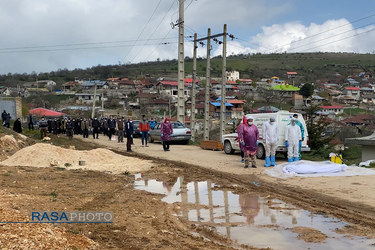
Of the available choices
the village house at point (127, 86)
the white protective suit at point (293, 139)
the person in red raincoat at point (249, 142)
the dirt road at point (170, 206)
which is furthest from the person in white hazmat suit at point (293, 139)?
the village house at point (127, 86)

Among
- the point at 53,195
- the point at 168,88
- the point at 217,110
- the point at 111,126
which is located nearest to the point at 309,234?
the point at 53,195

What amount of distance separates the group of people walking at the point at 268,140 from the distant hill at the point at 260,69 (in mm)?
119345

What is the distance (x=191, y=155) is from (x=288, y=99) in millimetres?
81138

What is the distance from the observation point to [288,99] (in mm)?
96938

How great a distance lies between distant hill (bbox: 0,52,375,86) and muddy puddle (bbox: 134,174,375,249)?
410 ft

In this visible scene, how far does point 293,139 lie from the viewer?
1526cm

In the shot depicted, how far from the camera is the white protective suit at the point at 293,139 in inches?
601

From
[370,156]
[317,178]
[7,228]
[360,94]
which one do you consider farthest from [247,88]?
[7,228]

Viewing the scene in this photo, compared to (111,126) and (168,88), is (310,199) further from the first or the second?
(168,88)

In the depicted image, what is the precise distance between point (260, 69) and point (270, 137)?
470 feet

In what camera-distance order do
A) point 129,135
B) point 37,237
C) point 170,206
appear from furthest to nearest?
point 129,135
point 170,206
point 37,237

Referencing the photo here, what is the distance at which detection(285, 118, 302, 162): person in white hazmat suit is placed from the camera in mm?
15266

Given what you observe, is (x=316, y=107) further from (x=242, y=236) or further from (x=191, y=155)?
(x=242, y=236)

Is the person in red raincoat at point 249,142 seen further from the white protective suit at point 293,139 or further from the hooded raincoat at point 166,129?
the hooded raincoat at point 166,129
